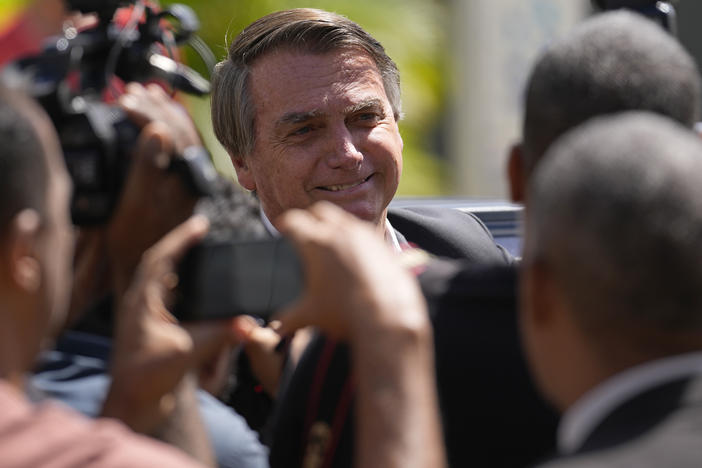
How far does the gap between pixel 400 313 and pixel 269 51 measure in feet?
7.30

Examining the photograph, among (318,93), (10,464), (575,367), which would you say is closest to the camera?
(10,464)

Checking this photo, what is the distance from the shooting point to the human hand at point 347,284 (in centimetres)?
171

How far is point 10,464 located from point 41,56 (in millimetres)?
730

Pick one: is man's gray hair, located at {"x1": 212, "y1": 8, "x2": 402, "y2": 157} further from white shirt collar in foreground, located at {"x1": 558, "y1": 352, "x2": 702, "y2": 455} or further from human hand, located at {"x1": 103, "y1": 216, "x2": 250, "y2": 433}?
white shirt collar in foreground, located at {"x1": 558, "y1": 352, "x2": 702, "y2": 455}

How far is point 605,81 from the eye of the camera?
1.99 m

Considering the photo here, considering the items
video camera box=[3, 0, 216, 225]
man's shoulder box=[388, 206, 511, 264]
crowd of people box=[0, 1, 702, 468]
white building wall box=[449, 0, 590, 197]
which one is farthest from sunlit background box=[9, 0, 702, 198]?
crowd of people box=[0, 1, 702, 468]

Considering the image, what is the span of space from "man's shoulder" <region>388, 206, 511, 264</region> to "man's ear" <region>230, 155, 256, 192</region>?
48 centimetres

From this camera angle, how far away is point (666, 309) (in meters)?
1.57

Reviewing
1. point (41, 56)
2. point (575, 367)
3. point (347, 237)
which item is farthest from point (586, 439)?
point (41, 56)

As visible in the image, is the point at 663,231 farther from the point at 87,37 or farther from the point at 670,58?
the point at 87,37

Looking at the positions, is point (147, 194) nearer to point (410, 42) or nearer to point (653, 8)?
point (653, 8)

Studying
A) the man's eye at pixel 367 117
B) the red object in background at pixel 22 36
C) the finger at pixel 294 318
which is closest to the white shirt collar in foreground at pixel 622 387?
the finger at pixel 294 318

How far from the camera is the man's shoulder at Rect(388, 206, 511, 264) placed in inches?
149

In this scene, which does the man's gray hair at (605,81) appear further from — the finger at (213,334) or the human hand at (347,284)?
the finger at (213,334)
